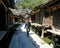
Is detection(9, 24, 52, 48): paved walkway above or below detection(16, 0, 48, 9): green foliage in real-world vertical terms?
below

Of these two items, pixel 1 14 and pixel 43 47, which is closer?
pixel 43 47

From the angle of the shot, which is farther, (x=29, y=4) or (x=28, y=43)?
(x=29, y=4)

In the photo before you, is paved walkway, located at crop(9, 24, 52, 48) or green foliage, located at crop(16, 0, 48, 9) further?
green foliage, located at crop(16, 0, 48, 9)

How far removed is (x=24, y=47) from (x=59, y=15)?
11.9ft

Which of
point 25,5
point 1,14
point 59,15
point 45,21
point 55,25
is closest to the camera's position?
point 59,15

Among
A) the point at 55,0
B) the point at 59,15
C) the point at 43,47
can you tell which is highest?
the point at 55,0

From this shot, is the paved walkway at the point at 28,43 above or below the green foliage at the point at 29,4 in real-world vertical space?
below

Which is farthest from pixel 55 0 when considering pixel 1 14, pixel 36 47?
pixel 1 14

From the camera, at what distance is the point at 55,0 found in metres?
12.7

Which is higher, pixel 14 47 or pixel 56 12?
pixel 56 12

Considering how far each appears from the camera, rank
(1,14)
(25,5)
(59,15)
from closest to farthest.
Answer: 1. (59,15)
2. (1,14)
3. (25,5)

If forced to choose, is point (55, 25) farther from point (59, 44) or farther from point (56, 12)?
point (59, 44)

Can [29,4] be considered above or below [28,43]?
above

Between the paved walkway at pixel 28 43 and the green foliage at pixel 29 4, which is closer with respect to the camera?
the paved walkway at pixel 28 43
